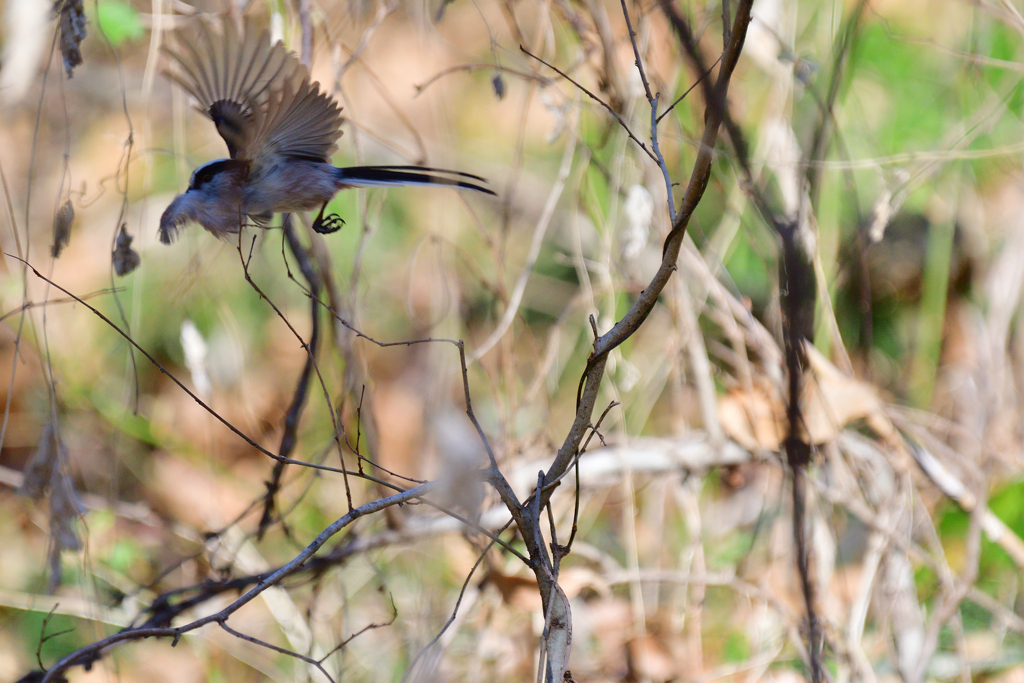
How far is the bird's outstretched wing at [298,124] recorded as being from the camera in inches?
36.1

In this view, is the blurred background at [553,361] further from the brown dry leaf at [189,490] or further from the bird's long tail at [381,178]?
the bird's long tail at [381,178]

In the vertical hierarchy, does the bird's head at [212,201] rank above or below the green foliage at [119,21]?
below

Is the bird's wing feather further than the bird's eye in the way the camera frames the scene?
No

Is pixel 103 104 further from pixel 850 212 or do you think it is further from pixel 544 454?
pixel 850 212

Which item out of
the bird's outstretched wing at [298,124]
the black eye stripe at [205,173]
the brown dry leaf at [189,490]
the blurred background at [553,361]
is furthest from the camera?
the brown dry leaf at [189,490]

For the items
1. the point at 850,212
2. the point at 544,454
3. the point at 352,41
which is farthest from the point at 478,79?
the point at 544,454

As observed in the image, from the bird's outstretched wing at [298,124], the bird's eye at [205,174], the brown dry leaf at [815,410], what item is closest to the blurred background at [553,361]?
the brown dry leaf at [815,410]

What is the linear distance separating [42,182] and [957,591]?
293 centimetres

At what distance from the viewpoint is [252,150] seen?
1036 millimetres

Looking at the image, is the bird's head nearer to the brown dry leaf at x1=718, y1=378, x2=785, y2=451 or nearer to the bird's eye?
the bird's eye

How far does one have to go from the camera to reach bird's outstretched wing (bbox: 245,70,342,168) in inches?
36.1

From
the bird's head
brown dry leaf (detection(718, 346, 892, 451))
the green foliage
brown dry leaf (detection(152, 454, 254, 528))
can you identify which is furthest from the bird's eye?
brown dry leaf (detection(152, 454, 254, 528))

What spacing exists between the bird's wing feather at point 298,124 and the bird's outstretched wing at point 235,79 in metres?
0.02

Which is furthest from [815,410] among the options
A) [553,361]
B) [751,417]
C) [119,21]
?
[119,21]
